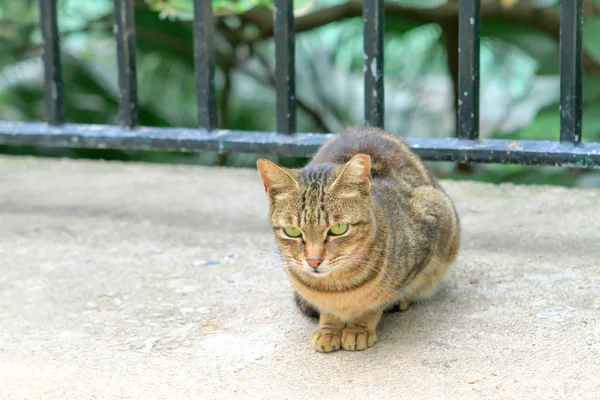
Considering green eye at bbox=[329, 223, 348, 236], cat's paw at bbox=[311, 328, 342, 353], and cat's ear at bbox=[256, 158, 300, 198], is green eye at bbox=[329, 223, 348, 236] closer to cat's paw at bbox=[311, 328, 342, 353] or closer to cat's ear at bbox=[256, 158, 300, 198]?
cat's ear at bbox=[256, 158, 300, 198]

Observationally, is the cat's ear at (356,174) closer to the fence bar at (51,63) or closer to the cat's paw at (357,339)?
the cat's paw at (357,339)

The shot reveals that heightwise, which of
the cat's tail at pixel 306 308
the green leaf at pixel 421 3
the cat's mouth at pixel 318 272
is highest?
the green leaf at pixel 421 3

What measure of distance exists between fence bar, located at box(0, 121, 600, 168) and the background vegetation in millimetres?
1304

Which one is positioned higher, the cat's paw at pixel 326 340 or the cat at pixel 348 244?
the cat at pixel 348 244

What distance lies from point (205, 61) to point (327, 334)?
1.25 m

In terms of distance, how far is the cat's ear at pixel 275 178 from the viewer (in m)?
2.18

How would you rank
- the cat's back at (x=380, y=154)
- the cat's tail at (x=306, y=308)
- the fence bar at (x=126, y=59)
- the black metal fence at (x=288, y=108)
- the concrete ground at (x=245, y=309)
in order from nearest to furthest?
the concrete ground at (x=245, y=309) < the cat's tail at (x=306, y=308) < the cat's back at (x=380, y=154) < the black metal fence at (x=288, y=108) < the fence bar at (x=126, y=59)

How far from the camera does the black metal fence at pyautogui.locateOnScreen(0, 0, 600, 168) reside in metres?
2.62

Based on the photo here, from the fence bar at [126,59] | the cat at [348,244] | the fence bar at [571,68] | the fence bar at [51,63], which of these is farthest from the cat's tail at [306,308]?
the fence bar at [51,63]

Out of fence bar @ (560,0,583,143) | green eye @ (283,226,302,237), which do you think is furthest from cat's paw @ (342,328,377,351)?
fence bar @ (560,0,583,143)

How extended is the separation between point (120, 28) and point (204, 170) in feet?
3.26

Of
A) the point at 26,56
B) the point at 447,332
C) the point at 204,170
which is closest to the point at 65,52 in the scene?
the point at 26,56

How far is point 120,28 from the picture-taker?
10.2 ft

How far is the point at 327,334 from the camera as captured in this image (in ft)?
7.13
